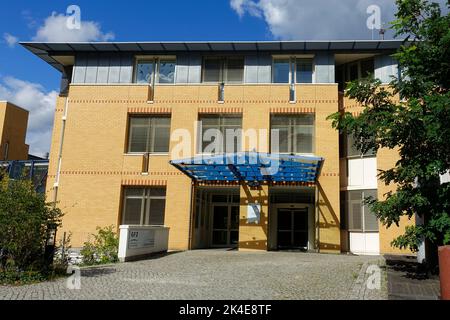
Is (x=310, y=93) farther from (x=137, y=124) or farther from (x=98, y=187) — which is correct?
(x=98, y=187)

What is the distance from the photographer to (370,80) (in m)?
11.1

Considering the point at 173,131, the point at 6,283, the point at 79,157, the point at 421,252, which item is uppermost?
the point at 173,131

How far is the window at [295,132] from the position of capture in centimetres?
2022

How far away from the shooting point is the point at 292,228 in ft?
68.4

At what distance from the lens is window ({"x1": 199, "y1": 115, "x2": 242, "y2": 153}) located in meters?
20.4

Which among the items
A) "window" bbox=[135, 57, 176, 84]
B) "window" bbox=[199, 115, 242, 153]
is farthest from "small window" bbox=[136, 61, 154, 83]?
"window" bbox=[199, 115, 242, 153]

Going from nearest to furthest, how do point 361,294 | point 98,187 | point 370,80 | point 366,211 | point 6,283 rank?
point 361,294 < point 6,283 < point 370,80 < point 366,211 < point 98,187

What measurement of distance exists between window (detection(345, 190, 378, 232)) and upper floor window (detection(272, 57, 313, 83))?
563 centimetres

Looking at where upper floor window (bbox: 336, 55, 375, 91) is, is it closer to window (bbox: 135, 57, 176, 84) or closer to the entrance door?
the entrance door

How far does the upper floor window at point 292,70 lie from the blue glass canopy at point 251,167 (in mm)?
4822

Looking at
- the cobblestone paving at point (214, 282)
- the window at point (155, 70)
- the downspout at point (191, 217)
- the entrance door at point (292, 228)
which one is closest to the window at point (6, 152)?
the window at point (155, 70)

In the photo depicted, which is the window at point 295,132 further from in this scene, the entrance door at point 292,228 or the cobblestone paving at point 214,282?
the cobblestone paving at point 214,282

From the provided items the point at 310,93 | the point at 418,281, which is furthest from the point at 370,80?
the point at 310,93

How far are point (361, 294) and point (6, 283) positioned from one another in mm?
7340
